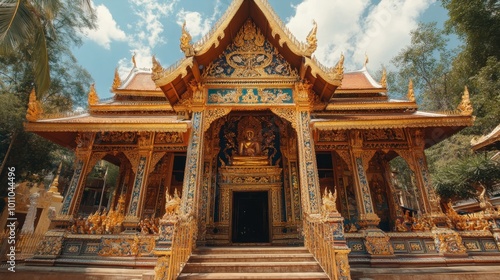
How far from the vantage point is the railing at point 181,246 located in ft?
15.1

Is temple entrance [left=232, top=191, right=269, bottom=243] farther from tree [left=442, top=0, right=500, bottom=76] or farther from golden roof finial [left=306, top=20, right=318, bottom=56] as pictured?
tree [left=442, top=0, right=500, bottom=76]

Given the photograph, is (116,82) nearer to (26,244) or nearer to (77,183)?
(77,183)

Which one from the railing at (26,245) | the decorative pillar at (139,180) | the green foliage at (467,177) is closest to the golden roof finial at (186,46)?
the decorative pillar at (139,180)

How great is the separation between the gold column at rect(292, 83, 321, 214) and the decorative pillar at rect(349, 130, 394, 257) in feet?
5.98

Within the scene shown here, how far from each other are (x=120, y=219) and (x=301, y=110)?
6079mm

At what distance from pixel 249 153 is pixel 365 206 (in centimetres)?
395

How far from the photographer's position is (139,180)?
775cm

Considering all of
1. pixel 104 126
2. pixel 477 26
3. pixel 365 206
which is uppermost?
pixel 477 26

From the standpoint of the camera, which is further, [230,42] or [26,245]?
[230,42]

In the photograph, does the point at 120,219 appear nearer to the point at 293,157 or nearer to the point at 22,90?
the point at 293,157

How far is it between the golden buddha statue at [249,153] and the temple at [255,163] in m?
0.04

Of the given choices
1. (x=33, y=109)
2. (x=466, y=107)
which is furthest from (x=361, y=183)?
(x=33, y=109)

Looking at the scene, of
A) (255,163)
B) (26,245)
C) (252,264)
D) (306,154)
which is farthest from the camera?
(255,163)

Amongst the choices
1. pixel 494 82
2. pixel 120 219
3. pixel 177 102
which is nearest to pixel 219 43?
pixel 177 102
